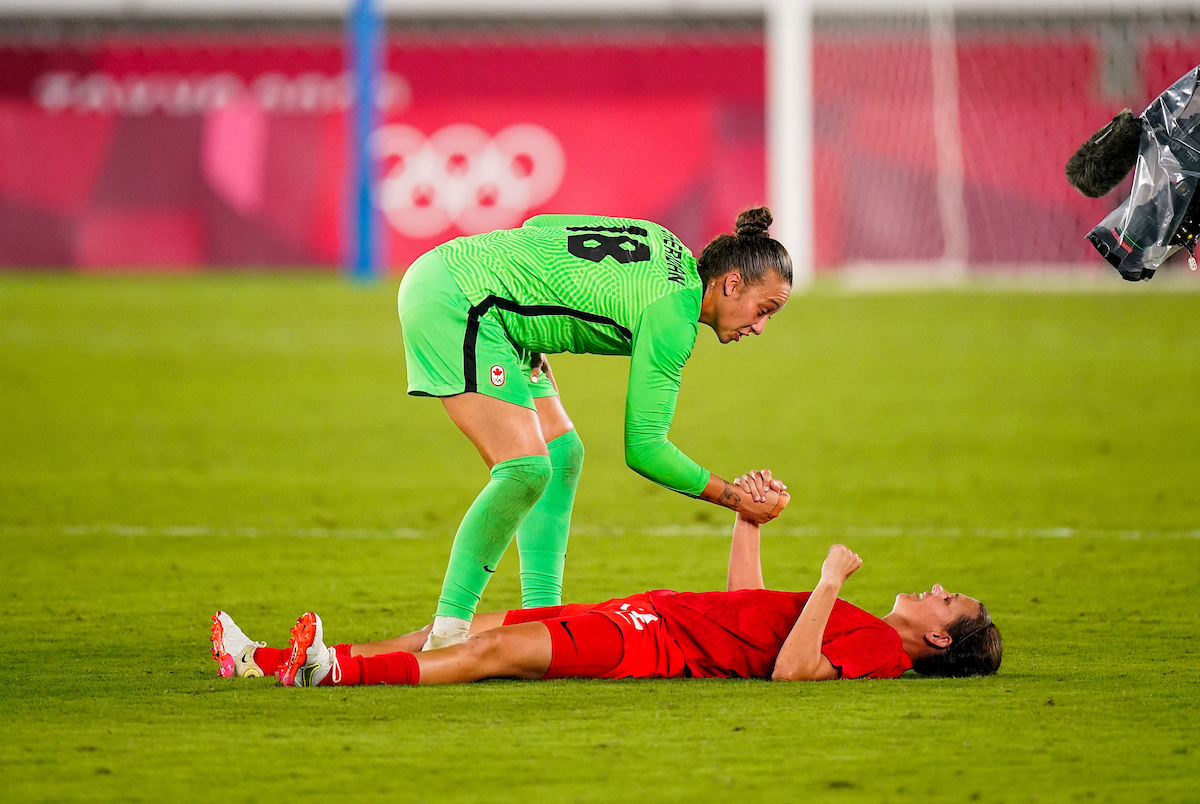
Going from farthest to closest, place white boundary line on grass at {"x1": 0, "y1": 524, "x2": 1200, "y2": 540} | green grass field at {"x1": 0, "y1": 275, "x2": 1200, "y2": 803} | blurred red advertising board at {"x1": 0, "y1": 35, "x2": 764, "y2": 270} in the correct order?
blurred red advertising board at {"x1": 0, "y1": 35, "x2": 764, "y2": 270} < white boundary line on grass at {"x1": 0, "y1": 524, "x2": 1200, "y2": 540} < green grass field at {"x1": 0, "y1": 275, "x2": 1200, "y2": 803}

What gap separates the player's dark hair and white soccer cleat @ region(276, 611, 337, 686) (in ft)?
6.08

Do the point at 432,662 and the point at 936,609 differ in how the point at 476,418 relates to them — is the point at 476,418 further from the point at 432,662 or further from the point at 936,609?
the point at 936,609

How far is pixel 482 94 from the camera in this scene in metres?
25.0

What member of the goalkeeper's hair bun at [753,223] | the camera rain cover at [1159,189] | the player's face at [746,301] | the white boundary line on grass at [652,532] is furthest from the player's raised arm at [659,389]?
the white boundary line on grass at [652,532]

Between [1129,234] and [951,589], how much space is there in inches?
73.8

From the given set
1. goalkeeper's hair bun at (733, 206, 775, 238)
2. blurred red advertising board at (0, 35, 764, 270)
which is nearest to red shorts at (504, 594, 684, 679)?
goalkeeper's hair bun at (733, 206, 775, 238)

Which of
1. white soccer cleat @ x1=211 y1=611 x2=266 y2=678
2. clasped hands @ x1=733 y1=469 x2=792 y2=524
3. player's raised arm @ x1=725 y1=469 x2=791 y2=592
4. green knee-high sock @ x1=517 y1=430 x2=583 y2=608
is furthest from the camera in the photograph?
green knee-high sock @ x1=517 y1=430 x2=583 y2=608

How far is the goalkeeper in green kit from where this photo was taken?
468 cm

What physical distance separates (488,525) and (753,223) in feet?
4.04

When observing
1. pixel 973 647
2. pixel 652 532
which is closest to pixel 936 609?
pixel 973 647

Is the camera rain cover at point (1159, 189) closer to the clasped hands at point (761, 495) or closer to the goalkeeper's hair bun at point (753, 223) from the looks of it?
the goalkeeper's hair bun at point (753, 223)

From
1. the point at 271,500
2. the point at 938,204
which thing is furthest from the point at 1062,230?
the point at 271,500

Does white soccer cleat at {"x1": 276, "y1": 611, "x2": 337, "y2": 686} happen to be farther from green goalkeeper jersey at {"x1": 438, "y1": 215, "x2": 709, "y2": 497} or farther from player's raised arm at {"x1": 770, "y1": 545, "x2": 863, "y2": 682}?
player's raised arm at {"x1": 770, "y1": 545, "x2": 863, "y2": 682}

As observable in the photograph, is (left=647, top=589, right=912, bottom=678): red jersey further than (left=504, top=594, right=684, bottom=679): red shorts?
Yes
